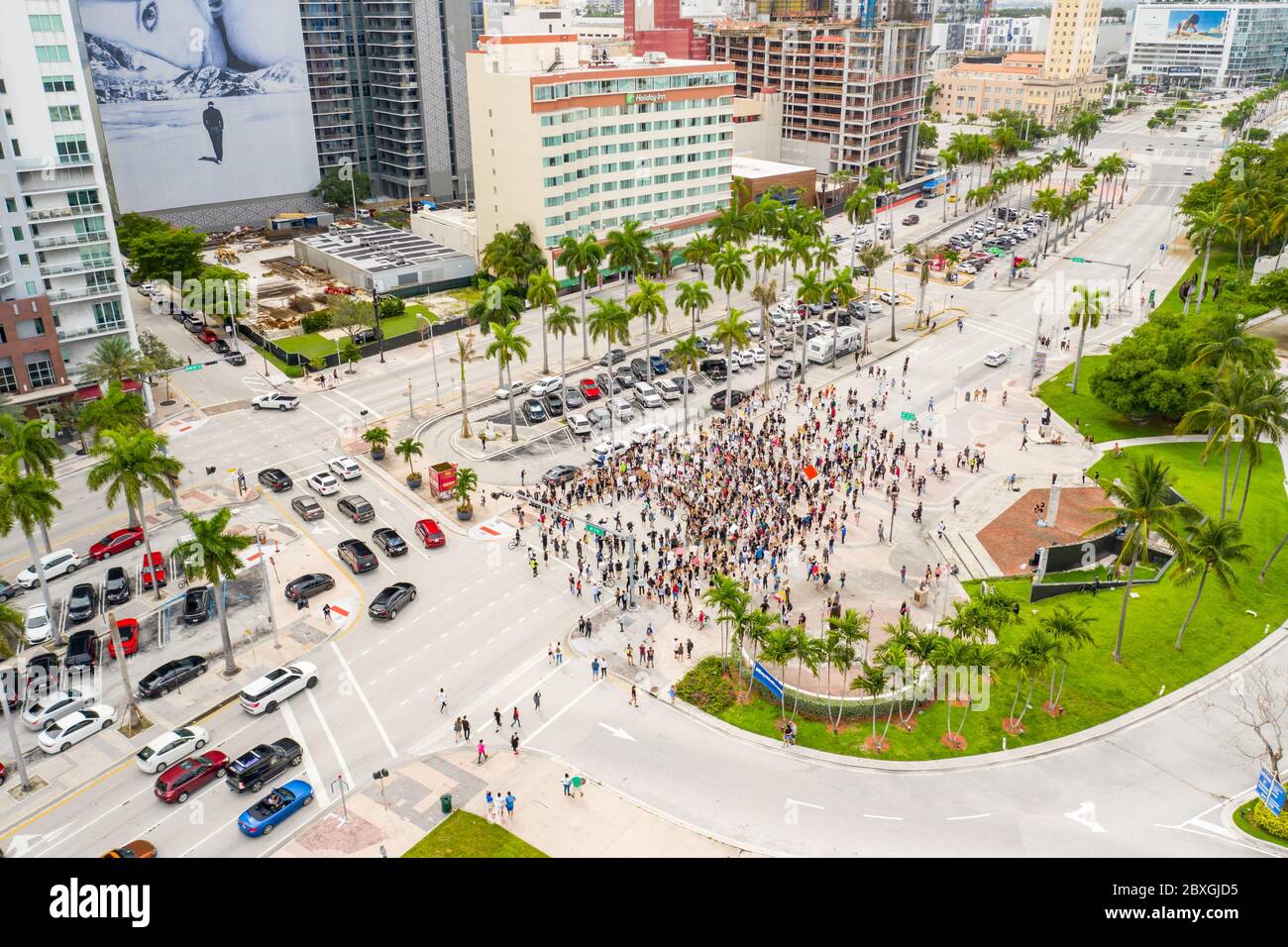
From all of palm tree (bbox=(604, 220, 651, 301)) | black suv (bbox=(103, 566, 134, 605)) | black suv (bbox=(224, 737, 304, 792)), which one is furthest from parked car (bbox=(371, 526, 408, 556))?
palm tree (bbox=(604, 220, 651, 301))

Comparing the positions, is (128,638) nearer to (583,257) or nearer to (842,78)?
(583,257)

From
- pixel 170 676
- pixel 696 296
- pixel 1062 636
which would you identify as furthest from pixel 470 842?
pixel 696 296

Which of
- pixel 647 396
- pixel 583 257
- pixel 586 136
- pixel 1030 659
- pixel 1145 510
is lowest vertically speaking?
pixel 647 396

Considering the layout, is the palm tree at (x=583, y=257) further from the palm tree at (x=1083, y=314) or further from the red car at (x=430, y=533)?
the palm tree at (x=1083, y=314)

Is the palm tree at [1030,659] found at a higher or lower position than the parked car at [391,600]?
higher

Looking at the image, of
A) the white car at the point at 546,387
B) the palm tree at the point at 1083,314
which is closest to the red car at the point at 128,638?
the white car at the point at 546,387

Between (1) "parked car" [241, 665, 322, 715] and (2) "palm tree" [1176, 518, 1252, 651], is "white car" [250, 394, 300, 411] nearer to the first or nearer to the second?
(1) "parked car" [241, 665, 322, 715]
